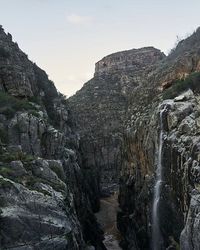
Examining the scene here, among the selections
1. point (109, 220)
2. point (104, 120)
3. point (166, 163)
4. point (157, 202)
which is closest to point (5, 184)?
point (166, 163)

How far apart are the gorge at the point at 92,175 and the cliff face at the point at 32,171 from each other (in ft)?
0.18

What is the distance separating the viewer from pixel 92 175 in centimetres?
7962

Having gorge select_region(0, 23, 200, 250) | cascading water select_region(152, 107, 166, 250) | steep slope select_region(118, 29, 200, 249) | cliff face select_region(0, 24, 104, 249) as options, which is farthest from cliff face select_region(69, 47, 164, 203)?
cascading water select_region(152, 107, 166, 250)

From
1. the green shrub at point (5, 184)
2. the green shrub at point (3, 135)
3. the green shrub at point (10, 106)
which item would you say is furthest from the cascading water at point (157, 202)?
the green shrub at point (5, 184)

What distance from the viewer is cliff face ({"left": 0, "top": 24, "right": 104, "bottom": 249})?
23.3 m

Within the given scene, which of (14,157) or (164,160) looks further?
(164,160)

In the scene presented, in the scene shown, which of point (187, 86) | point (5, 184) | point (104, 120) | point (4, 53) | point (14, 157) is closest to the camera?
point (5, 184)

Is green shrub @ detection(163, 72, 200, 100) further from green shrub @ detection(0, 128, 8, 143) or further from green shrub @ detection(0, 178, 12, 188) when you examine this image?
green shrub @ detection(0, 178, 12, 188)

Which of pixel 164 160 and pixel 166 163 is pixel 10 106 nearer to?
pixel 164 160

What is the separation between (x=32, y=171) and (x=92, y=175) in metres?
50.8

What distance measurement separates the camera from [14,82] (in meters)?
53.2

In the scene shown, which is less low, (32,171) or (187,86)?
(187,86)

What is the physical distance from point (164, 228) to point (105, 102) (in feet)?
239

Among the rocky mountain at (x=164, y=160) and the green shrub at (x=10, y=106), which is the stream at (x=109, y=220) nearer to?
the rocky mountain at (x=164, y=160)
